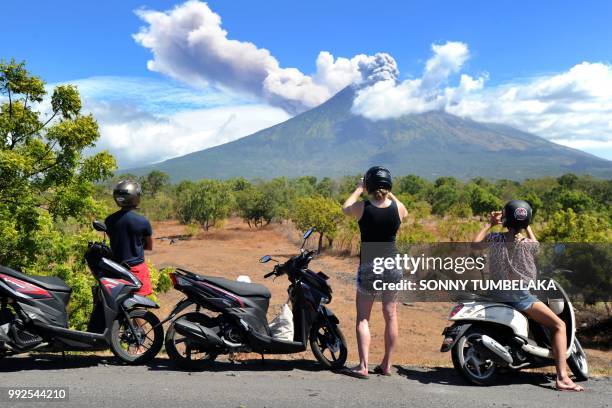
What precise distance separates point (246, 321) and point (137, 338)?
107 cm

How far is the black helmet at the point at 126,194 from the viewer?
5422 millimetres

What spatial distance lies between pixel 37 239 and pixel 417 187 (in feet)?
263

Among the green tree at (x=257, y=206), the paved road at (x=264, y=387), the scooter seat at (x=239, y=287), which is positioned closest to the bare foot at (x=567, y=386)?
the paved road at (x=264, y=387)

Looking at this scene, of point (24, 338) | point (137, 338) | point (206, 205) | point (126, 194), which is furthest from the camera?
point (206, 205)

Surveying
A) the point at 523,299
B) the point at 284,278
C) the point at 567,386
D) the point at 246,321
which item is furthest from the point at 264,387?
the point at 284,278

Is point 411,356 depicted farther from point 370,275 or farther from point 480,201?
point 480,201

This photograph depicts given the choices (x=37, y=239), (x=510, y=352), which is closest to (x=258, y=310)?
(x=510, y=352)

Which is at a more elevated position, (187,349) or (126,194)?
(126,194)

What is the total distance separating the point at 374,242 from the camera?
506cm

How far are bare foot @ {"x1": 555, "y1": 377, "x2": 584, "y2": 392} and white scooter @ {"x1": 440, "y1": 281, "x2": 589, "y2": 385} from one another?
0.28 meters

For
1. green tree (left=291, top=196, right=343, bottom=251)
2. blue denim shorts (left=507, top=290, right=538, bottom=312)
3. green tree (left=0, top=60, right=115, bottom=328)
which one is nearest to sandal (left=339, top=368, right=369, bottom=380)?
blue denim shorts (left=507, top=290, right=538, bottom=312)

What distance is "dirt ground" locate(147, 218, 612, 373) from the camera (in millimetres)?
12250

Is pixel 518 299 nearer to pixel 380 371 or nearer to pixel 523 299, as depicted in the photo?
pixel 523 299

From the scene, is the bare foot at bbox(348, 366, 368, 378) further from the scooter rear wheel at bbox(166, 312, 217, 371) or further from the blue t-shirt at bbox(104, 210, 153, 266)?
the blue t-shirt at bbox(104, 210, 153, 266)
